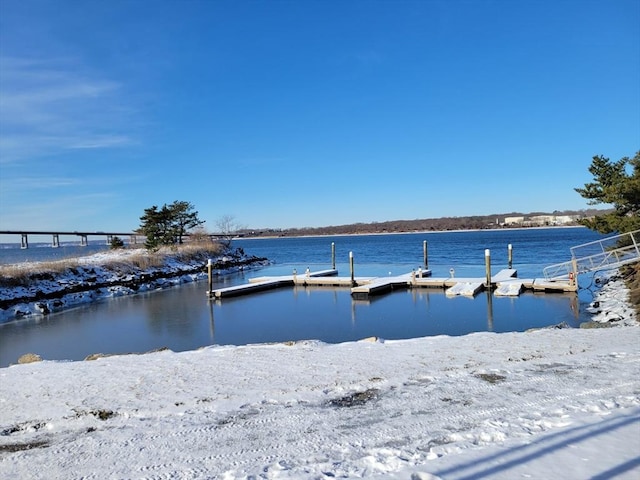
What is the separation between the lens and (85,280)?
2347 centimetres

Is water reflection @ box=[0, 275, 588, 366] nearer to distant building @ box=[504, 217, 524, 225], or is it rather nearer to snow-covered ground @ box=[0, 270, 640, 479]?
snow-covered ground @ box=[0, 270, 640, 479]

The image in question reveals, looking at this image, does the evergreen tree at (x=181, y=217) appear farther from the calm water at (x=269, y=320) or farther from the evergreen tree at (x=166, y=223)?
the calm water at (x=269, y=320)

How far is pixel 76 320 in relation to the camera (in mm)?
16375

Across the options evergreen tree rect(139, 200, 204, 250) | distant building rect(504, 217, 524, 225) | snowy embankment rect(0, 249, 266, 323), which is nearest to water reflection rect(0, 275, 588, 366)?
snowy embankment rect(0, 249, 266, 323)

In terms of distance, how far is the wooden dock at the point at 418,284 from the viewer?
18703 millimetres

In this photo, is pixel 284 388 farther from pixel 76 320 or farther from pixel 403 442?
pixel 76 320

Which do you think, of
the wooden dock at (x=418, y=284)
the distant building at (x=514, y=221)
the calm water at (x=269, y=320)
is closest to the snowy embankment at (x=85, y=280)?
the calm water at (x=269, y=320)

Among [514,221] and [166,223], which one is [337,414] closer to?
[166,223]

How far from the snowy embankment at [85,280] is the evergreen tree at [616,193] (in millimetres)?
21591

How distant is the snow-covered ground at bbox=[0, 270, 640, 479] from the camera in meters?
3.50

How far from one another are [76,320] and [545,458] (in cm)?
1656

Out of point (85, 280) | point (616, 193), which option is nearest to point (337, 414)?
point (616, 193)

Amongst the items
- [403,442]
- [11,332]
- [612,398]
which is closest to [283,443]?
[403,442]

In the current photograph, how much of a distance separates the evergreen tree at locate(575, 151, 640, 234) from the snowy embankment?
21591 mm
